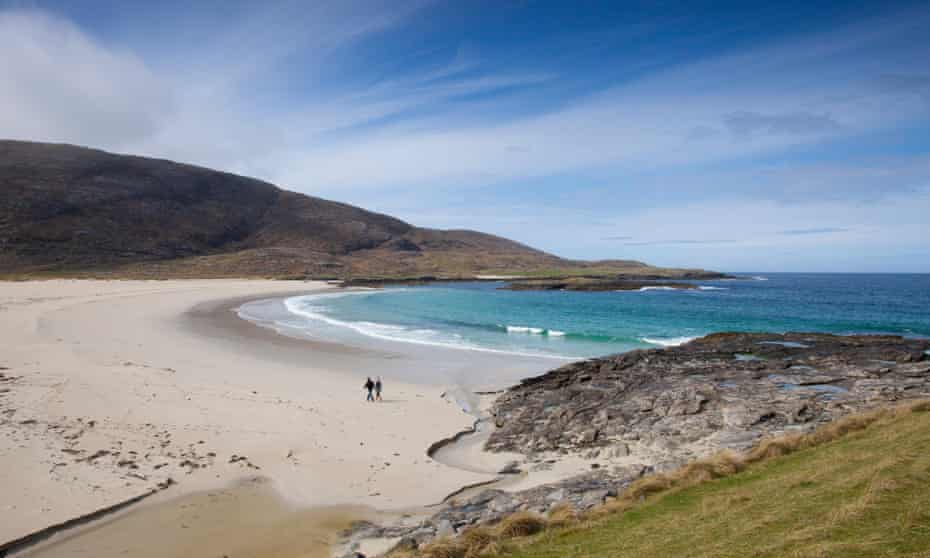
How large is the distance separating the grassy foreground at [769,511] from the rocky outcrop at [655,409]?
1.55 meters

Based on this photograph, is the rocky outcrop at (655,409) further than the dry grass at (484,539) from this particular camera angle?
Yes

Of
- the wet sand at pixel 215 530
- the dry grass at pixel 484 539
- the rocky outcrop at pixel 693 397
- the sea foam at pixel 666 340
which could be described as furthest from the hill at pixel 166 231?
the dry grass at pixel 484 539

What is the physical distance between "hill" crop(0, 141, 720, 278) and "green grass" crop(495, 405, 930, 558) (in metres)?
122

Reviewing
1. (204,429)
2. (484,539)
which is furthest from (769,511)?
(204,429)

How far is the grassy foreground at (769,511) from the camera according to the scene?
5.99 metres

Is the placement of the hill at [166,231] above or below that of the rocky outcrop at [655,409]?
above

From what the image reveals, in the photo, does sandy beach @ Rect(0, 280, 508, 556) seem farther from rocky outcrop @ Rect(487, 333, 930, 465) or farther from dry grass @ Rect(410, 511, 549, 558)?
dry grass @ Rect(410, 511, 549, 558)

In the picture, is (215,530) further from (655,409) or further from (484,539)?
(655,409)

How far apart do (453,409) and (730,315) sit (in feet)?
159

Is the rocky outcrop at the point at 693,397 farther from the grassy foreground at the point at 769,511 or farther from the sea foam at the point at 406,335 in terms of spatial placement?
the sea foam at the point at 406,335

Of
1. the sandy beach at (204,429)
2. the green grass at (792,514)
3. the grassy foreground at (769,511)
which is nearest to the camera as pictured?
the green grass at (792,514)

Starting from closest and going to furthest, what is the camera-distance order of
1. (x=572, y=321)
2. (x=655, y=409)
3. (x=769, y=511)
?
1. (x=769, y=511)
2. (x=655, y=409)
3. (x=572, y=321)

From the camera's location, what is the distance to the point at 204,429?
1609 centimetres

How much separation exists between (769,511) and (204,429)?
15.4 m
